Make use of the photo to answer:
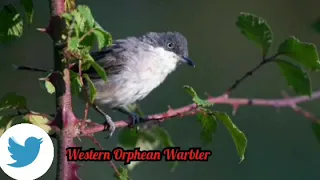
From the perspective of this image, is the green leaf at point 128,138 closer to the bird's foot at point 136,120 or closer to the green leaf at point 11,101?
the bird's foot at point 136,120

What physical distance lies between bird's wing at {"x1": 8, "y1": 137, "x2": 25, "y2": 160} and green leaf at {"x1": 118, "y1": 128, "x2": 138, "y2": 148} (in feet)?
0.82

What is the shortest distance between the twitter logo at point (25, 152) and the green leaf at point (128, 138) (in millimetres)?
239

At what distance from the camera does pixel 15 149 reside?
3.60ft

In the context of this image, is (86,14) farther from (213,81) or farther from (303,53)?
(213,81)

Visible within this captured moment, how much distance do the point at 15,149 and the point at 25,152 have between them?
0.02 meters

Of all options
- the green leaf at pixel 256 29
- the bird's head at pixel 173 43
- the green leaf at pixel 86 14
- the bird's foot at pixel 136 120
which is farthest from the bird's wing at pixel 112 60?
the green leaf at pixel 86 14

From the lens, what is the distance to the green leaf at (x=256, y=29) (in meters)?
1.21

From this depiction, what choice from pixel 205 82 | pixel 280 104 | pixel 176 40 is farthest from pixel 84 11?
pixel 205 82

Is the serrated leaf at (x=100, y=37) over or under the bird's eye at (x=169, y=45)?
over

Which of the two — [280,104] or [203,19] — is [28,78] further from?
[280,104]

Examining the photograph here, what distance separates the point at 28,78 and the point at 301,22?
1.99m

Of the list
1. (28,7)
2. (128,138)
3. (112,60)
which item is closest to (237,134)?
(128,138)

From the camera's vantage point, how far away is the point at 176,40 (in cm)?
213

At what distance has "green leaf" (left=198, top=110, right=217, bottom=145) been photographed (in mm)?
1110
